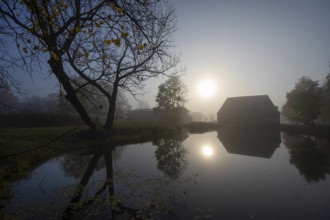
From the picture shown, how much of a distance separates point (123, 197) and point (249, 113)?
145 ft

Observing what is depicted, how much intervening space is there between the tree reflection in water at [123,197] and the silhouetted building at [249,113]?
3648 cm

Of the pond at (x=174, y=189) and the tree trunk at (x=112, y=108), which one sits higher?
the tree trunk at (x=112, y=108)

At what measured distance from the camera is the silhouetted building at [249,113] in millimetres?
43656

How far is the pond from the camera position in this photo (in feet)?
17.7

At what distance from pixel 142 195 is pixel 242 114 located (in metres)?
44.4

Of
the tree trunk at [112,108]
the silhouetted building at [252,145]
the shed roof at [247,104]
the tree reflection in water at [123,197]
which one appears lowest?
the tree reflection in water at [123,197]

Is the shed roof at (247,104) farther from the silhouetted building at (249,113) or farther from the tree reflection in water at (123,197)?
the tree reflection in water at (123,197)

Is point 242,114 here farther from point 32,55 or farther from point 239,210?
point 32,55

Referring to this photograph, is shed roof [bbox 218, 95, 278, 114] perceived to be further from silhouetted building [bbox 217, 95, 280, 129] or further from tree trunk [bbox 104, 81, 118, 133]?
tree trunk [bbox 104, 81, 118, 133]

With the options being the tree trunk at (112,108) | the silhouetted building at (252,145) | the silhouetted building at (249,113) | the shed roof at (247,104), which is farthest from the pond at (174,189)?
the shed roof at (247,104)

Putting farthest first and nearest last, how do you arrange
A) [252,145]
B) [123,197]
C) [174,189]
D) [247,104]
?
[247,104] → [252,145] → [174,189] → [123,197]

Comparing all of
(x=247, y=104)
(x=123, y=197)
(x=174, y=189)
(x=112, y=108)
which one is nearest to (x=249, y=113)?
(x=247, y=104)

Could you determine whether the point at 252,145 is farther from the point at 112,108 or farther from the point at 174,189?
the point at 174,189

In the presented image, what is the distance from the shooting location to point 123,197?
6348 mm
